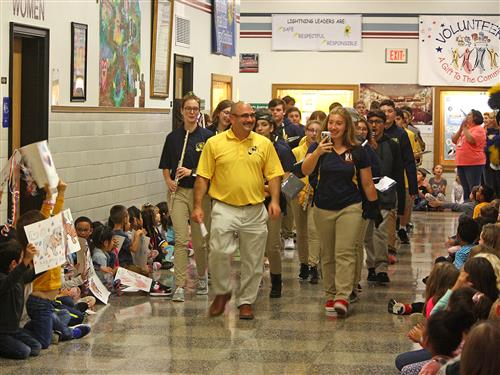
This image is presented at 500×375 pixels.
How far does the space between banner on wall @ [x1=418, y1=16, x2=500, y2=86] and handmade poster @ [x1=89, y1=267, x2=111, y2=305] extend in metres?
14.7

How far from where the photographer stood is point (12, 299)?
8.20 metres

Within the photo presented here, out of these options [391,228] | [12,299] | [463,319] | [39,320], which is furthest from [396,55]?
[463,319]

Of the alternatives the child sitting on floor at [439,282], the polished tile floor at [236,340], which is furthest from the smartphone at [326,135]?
the child sitting on floor at [439,282]

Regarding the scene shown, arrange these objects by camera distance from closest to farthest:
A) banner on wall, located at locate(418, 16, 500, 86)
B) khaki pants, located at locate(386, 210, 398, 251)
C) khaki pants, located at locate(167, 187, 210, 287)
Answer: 1. khaki pants, located at locate(167, 187, 210, 287)
2. khaki pants, located at locate(386, 210, 398, 251)
3. banner on wall, located at locate(418, 16, 500, 86)

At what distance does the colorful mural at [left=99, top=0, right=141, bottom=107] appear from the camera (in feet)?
45.2

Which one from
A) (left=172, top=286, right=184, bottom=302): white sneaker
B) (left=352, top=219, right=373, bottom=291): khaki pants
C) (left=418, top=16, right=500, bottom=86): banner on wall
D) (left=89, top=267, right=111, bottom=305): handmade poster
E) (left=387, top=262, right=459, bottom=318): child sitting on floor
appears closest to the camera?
(left=387, top=262, right=459, bottom=318): child sitting on floor

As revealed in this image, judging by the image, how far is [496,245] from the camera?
8.22 meters

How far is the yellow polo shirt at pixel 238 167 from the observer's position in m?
9.89

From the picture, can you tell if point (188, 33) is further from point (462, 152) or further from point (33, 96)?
point (33, 96)

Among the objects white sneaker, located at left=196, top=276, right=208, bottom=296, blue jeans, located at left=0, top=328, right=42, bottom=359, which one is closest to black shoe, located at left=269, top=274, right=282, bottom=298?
white sneaker, located at left=196, top=276, right=208, bottom=296

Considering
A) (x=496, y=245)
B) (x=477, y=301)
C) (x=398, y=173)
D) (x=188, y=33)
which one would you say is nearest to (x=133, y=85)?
(x=188, y=33)

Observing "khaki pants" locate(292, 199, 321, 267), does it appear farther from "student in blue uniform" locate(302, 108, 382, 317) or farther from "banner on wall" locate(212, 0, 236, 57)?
"banner on wall" locate(212, 0, 236, 57)

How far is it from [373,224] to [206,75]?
7.62 m

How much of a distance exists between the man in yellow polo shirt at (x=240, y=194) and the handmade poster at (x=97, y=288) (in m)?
1.26
